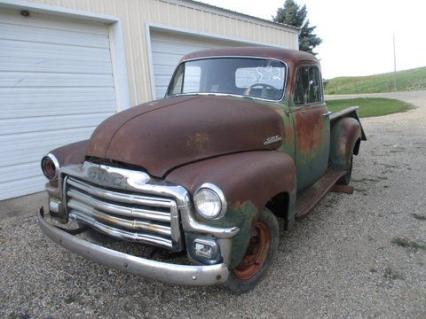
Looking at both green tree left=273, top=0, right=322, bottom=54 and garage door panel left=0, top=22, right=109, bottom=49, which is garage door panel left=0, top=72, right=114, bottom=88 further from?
green tree left=273, top=0, right=322, bottom=54

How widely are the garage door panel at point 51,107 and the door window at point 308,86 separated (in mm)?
3850

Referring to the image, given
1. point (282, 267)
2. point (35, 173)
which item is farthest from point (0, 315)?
point (35, 173)

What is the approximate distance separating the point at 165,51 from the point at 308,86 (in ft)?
14.1

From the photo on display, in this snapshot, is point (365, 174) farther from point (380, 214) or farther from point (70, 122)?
point (70, 122)

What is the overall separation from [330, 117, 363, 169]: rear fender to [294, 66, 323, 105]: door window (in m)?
0.84

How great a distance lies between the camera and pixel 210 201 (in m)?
2.47

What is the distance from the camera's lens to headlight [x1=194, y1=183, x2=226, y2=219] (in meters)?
2.45

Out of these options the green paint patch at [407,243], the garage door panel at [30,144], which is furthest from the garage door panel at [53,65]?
the green paint patch at [407,243]

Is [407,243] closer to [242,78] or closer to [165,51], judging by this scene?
[242,78]

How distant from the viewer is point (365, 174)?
6.59 meters

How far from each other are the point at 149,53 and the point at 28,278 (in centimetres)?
505

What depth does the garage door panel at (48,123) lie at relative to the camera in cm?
562

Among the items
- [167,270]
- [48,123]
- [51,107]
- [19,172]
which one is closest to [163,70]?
[51,107]

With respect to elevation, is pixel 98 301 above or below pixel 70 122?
below
